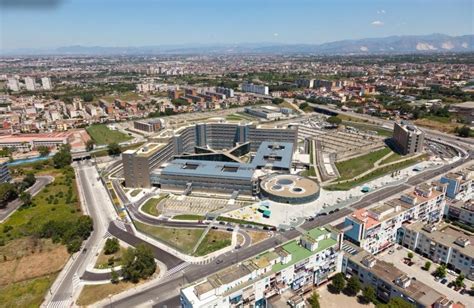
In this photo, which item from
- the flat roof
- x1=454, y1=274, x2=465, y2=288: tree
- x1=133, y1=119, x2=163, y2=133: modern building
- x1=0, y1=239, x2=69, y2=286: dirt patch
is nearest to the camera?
x1=454, y1=274, x2=465, y2=288: tree

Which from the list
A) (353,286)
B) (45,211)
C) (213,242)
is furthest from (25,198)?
(353,286)

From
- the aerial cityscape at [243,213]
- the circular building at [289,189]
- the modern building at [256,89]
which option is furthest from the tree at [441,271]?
the modern building at [256,89]

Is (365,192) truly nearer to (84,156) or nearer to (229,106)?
(84,156)

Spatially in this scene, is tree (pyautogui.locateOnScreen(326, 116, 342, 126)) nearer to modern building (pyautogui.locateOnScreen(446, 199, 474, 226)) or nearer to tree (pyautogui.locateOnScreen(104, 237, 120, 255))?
modern building (pyautogui.locateOnScreen(446, 199, 474, 226))

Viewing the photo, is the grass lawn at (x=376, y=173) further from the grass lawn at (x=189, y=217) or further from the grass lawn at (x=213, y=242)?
the grass lawn at (x=189, y=217)

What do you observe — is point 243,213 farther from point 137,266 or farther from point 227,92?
point 227,92

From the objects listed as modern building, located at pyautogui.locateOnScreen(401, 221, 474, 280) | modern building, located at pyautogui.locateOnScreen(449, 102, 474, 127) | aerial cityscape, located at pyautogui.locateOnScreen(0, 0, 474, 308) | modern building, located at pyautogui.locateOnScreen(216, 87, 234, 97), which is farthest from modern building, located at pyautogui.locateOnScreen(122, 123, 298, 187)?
modern building, located at pyautogui.locateOnScreen(216, 87, 234, 97)
